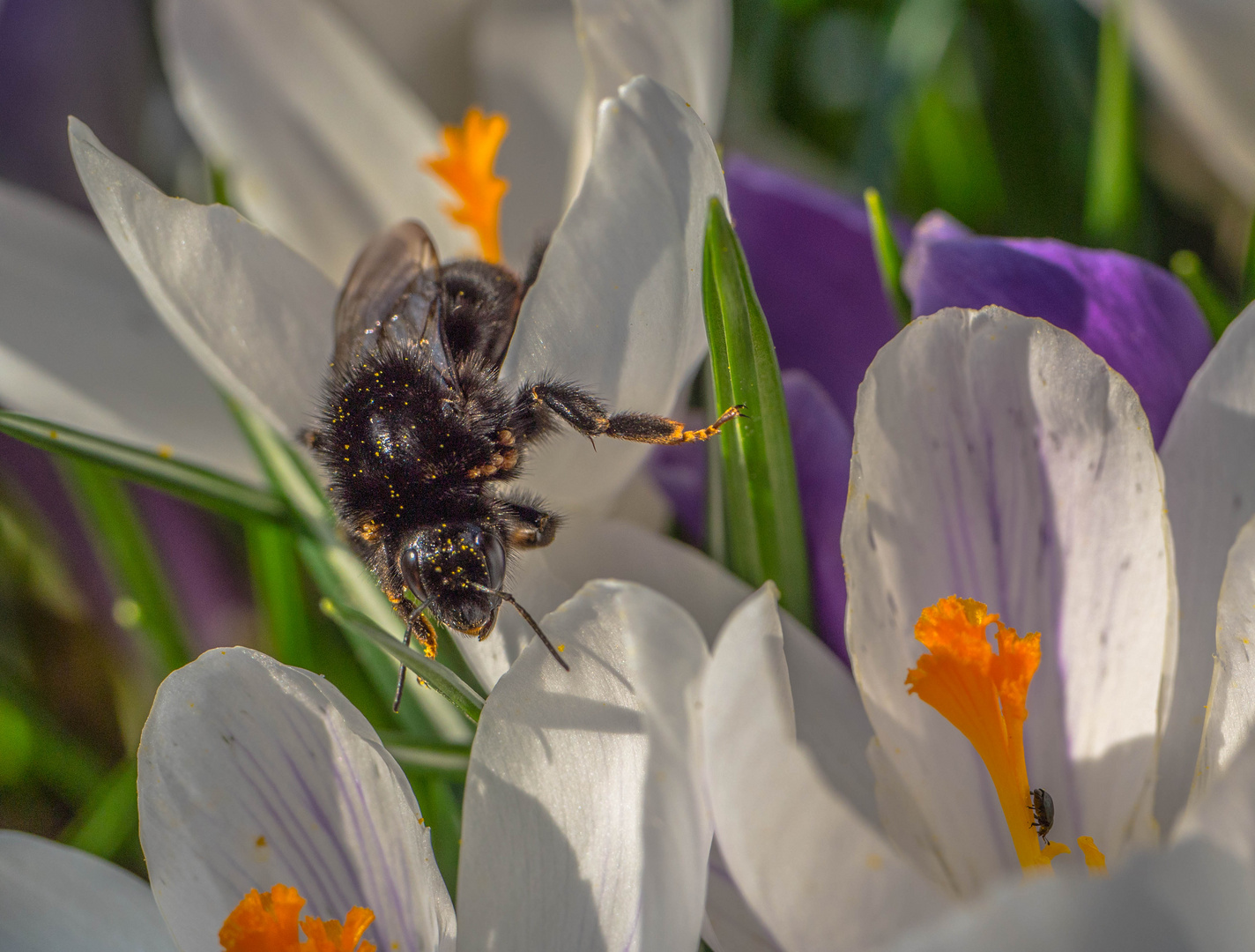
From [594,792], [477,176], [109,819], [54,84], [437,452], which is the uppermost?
[54,84]

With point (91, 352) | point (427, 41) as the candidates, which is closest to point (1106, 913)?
point (91, 352)

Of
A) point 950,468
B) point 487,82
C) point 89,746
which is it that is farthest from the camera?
point 487,82

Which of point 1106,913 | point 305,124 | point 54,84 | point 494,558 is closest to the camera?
point 1106,913

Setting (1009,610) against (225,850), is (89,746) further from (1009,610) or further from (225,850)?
(1009,610)

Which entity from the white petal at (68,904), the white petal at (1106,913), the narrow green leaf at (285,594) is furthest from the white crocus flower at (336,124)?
the white petal at (1106,913)

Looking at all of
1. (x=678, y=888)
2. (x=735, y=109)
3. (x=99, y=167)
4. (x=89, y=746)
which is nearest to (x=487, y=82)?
(x=735, y=109)

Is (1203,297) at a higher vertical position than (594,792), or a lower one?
higher

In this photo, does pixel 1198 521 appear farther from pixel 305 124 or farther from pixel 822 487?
pixel 305 124
